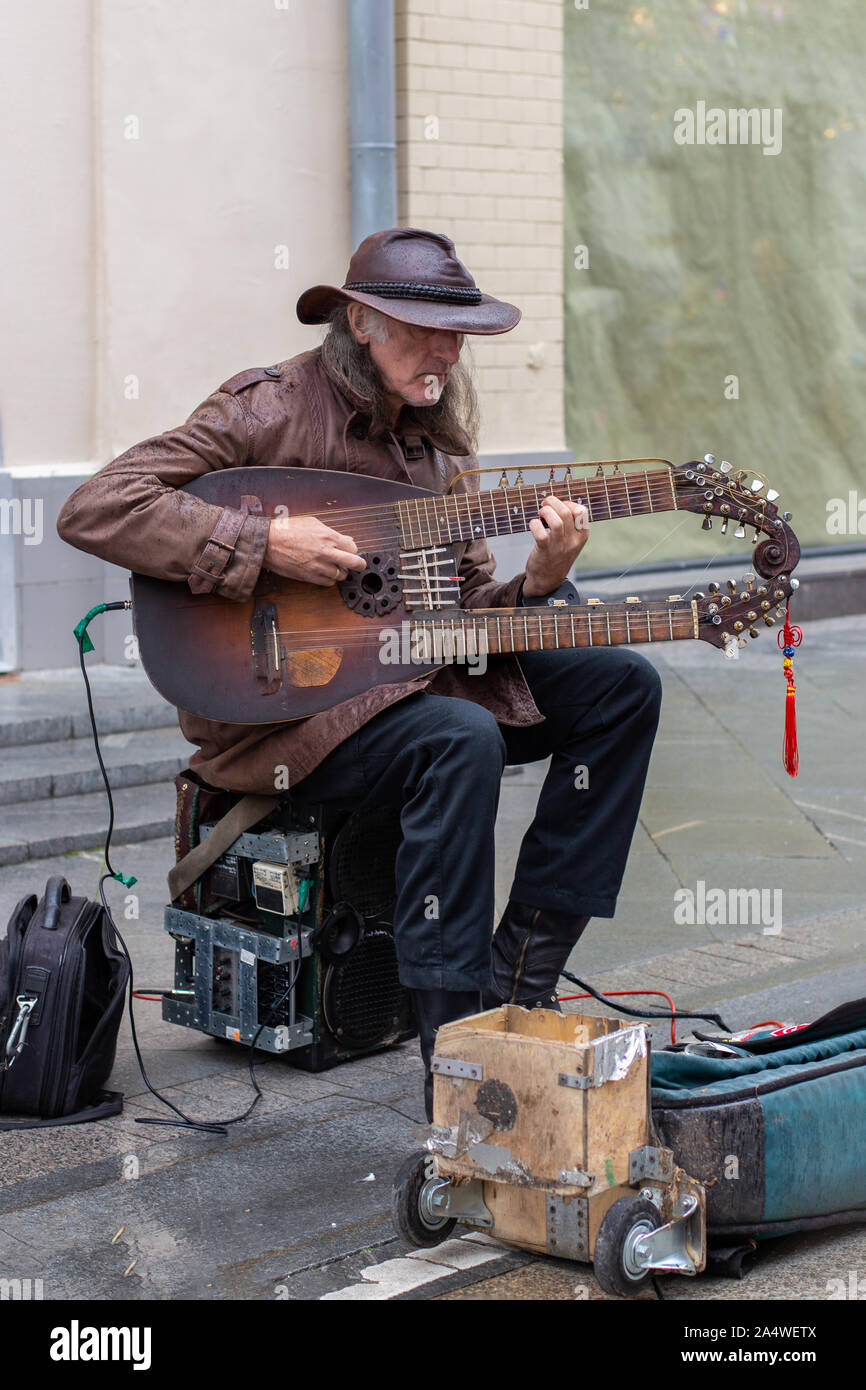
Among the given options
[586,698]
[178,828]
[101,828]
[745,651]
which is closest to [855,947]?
[586,698]

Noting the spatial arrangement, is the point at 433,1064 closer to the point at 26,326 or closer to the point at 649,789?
the point at 649,789

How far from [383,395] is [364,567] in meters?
0.39

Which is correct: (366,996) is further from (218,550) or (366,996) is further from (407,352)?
(407,352)

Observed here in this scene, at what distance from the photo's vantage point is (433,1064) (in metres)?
2.77

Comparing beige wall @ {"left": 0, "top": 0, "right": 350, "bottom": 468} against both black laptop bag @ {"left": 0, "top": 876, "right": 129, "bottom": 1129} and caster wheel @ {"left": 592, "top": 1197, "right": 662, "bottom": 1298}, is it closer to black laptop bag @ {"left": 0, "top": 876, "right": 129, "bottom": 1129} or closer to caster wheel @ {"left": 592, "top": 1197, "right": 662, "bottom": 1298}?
black laptop bag @ {"left": 0, "top": 876, "right": 129, "bottom": 1129}

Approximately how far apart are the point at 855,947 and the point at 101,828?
8.17ft

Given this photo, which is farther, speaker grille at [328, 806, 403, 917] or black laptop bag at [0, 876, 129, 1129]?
speaker grille at [328, 806, 403, 917]

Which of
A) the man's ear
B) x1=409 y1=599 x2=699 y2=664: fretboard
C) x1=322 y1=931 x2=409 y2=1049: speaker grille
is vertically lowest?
x1=322 y1=931 x2=409 y2=1049: speaker grille

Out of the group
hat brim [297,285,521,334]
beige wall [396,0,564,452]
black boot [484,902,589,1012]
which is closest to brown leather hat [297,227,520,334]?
hat brim [297,285,521,334]

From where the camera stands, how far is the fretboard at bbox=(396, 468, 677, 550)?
325cm

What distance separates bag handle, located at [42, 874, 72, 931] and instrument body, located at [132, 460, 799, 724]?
0.45 meters

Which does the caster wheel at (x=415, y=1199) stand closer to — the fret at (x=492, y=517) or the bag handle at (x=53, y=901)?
the bag handle at (x=53, y=901)

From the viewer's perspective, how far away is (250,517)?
3318 millimetres

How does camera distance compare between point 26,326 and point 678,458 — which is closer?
point 26,326
